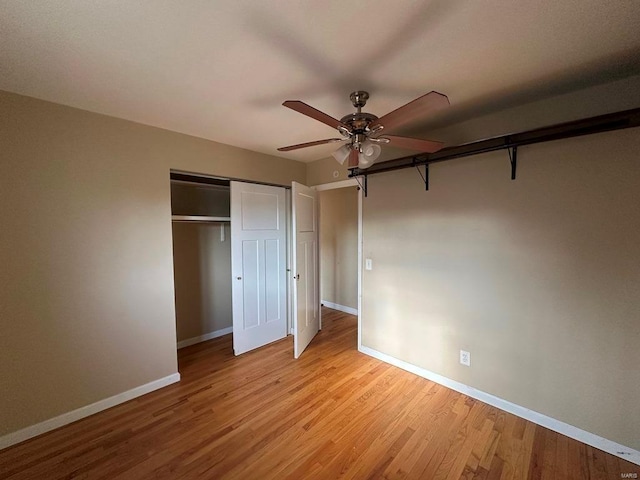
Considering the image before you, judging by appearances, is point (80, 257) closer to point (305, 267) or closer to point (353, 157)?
point (305, 267)

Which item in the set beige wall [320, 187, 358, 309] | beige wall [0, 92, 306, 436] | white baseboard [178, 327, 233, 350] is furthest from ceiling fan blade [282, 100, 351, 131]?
white baseboard [178, 327, 233, 350]

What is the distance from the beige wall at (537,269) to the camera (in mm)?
1682

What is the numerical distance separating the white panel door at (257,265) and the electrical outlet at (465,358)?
Answer: 2.21 metres

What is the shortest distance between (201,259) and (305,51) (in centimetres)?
290

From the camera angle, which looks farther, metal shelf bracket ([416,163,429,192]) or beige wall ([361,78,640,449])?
metal shelf bracket ([416,163,429,192])

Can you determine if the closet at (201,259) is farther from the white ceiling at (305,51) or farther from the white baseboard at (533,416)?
the white baseboard at (533,416)

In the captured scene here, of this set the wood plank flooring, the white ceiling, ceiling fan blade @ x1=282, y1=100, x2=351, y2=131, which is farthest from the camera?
the wood plank flooring

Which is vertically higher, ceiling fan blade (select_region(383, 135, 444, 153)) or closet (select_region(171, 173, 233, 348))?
ceiling fan blade (select_region(383, 135, 444, 153))

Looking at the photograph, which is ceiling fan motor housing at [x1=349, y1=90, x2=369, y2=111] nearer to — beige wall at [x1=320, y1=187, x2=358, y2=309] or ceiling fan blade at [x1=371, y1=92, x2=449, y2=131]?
ceiling fan blade at [x1=371, y1=92, x2=449, y2=131]

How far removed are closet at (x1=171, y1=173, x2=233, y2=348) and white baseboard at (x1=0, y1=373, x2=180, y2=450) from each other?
89 cm

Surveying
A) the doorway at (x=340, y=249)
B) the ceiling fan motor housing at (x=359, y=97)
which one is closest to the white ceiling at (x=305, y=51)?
the ceiling fan motor housing at (x=359, y=97)

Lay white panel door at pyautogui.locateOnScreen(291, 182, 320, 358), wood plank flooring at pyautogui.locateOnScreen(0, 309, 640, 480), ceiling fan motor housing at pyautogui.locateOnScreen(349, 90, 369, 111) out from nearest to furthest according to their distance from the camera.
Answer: wood plank flooring at pyautogui.locateOnScreen(0, 309, 640, 480) → ceiling fan motor housing at pyautogui.locateOnScreen(349, 90, 369, 111) → white panel door at pyautogui.locateOnScreen(291, 182, 320, 358)

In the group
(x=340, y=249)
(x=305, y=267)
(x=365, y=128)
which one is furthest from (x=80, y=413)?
(x=340, y=249)

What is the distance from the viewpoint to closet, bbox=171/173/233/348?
3322mm
